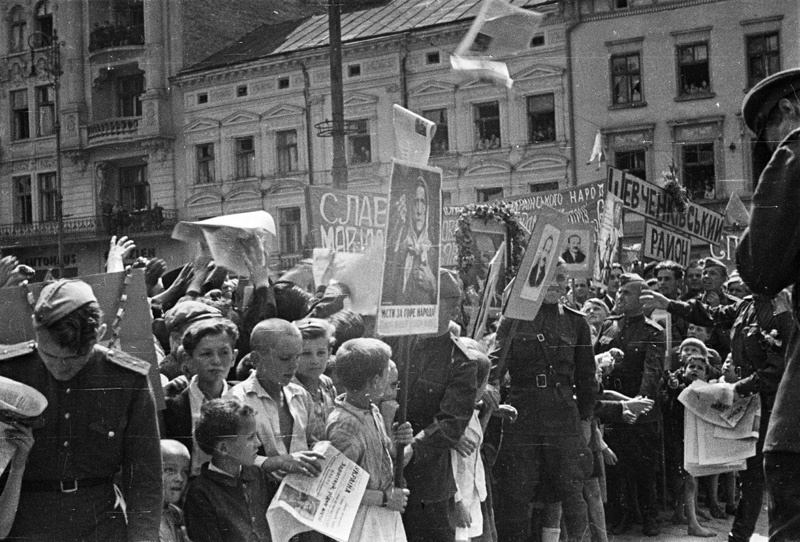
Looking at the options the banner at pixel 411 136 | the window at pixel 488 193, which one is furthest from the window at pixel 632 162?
the banner at pixel 411 136

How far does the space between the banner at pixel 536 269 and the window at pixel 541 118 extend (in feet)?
23.5

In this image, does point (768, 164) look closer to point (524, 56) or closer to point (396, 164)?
point (396, 164)

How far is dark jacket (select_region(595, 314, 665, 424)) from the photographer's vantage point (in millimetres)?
8094

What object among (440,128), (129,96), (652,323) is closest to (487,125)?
(440,128)

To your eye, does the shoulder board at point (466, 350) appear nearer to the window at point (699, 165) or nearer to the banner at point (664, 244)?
the banner at point (664, 244)

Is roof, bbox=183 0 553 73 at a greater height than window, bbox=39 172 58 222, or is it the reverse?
roof, bbox=183 0 553 73

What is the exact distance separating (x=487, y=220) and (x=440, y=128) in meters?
2.14

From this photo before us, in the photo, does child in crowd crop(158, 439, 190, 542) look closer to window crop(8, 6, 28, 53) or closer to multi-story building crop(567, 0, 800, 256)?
window crop(8, 6, 28, 53)

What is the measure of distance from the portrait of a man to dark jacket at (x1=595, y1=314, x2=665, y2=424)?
5.43 ft

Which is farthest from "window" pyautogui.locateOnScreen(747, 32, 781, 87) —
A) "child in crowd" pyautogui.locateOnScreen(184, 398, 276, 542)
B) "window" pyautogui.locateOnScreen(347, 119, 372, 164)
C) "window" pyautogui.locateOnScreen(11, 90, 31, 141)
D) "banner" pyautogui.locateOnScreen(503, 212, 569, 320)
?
"child in crowd" pyautogui.locateOnScreen(184, 398, 276, 542)

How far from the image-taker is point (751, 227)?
2.99 m

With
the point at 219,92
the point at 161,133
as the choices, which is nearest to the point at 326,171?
the point at 219,92

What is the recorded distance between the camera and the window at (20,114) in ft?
26.9

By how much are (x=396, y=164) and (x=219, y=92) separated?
5.27m
